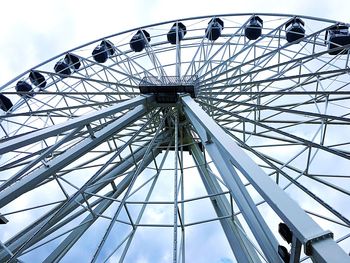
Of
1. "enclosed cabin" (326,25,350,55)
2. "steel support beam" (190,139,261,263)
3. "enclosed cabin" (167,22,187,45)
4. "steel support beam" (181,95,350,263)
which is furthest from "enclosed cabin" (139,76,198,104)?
"enclosed cabin" (167,22,187,45)

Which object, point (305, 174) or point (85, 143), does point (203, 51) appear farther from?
point (85, 143)

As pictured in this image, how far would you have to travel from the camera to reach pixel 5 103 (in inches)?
645

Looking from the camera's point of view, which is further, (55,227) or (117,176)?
(117,176)

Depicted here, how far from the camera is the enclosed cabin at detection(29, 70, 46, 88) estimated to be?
17.3 metres

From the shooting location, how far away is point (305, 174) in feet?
37.0

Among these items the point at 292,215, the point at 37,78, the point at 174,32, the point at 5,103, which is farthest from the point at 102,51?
the point at 292,215

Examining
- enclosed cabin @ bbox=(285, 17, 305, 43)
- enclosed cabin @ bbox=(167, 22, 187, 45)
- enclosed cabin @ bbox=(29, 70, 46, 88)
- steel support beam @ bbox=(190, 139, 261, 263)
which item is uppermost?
enclosed cabin @ bbox=(167, 22, 187, 45)

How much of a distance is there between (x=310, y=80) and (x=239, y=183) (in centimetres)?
920

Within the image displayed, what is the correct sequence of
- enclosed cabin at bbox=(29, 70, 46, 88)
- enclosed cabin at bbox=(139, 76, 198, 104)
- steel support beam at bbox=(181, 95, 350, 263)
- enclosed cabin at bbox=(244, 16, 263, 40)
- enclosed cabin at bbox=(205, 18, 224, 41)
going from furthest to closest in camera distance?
1. enclosed cabin at bbox=(205, 18, 224, 41)
2. enclosed cabin at bbox=(244, 16, 263, 40)
3. enclosed cabin at bbox=(29, 70, 46, 88)
4. enclosed cabin at bbox=(139, 76, 198, 104)
5. steel support beam at bbox=(181, 95, 350, 263)

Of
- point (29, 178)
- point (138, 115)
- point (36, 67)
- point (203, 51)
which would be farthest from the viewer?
point (36, 67)

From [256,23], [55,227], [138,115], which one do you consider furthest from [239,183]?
[256,23]

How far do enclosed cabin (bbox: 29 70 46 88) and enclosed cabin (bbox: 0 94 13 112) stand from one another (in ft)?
4.97

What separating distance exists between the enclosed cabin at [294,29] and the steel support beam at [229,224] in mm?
7982

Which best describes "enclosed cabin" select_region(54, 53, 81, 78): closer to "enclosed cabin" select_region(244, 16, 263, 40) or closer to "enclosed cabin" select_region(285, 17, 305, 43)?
"enclosed cabin" select_region(244, 16, 263, 40)
